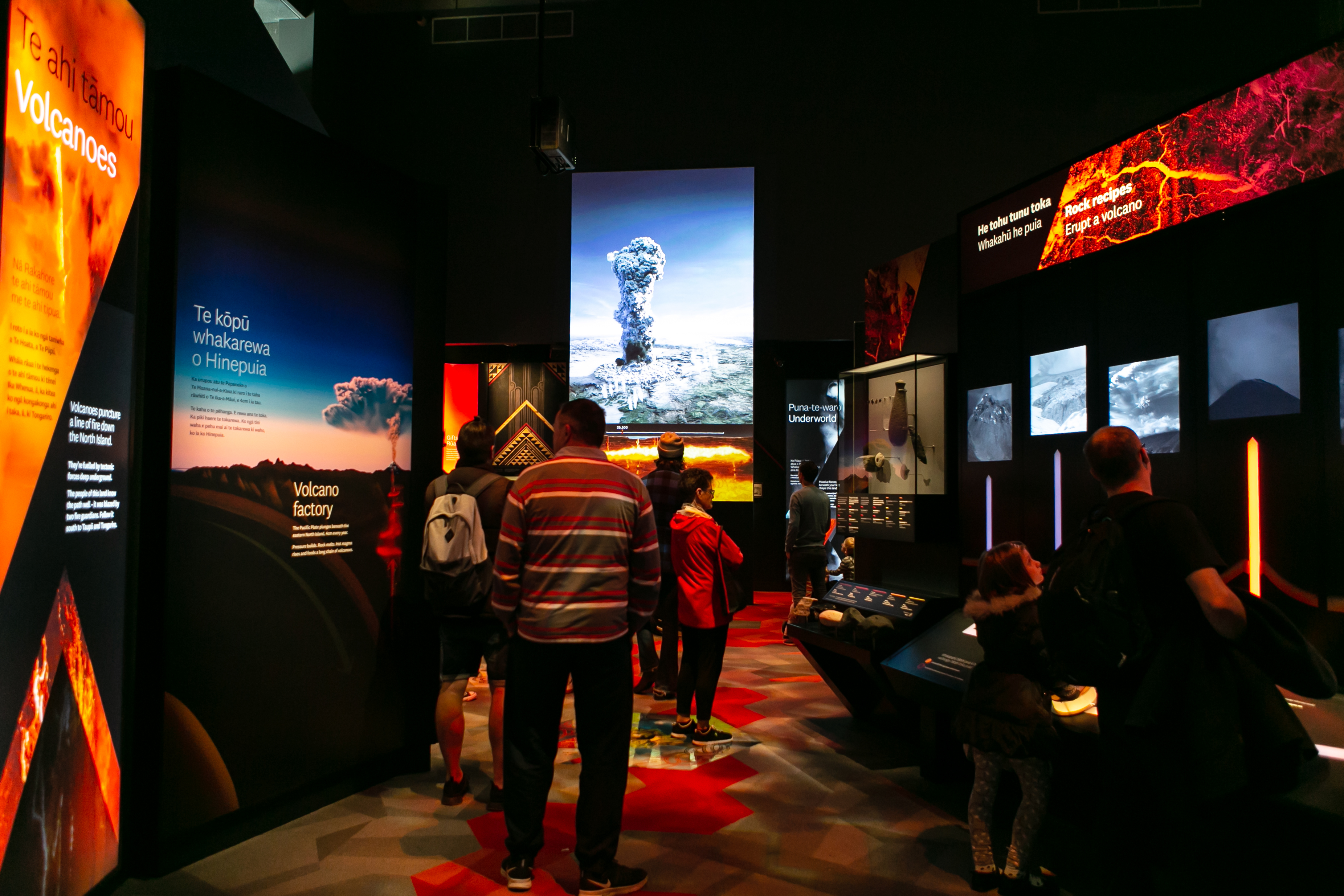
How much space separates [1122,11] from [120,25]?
30.0 feet

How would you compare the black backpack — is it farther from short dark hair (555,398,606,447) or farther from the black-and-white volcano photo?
short dark hair (555,398,606,447)

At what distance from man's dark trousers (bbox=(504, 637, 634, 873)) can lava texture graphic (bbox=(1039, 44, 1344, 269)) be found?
2479mm

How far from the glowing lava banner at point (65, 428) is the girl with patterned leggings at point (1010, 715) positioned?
2.60m

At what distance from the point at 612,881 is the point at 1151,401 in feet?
8.30

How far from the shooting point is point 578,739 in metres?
2.49

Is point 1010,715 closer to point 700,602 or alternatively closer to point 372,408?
point 700,602

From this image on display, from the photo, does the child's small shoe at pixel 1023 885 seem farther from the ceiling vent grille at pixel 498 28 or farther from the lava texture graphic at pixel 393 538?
the ceiling vent grille at pixel 498 28

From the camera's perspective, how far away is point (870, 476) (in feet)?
15.4

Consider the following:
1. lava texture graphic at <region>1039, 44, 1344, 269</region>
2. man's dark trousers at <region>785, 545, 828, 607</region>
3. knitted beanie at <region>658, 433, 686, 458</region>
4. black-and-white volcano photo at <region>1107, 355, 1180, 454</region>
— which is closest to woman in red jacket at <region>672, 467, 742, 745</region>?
knitted beanie at <region>658, 433, 686, 458</region>

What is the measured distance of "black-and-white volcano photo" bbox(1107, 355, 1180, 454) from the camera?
2.88 metres

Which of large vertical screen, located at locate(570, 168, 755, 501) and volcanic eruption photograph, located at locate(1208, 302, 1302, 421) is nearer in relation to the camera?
volcanic eruption photograph, located at locate(1208, 302, 1302, 421)

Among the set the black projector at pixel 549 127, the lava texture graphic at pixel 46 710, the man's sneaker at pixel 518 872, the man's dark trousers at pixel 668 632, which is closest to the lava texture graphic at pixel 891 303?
the man's dark trousers at pixel 668 632

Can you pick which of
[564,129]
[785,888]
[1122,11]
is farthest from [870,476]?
[1122,11]

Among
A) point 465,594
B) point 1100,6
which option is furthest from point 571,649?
point 1100,6
